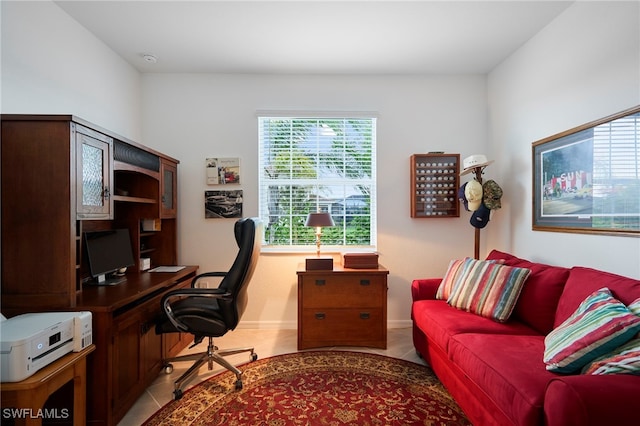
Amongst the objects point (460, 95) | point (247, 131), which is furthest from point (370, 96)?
point (247, 131)

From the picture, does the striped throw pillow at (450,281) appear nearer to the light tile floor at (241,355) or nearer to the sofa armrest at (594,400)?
the light tile floor at (241,355)

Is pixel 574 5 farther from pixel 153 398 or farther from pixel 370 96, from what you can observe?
pixel 153 398

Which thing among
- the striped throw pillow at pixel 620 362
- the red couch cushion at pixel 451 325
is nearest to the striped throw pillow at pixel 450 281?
the red couch cushion at pixel 451 325

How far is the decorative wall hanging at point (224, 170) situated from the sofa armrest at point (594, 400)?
9.59 feet

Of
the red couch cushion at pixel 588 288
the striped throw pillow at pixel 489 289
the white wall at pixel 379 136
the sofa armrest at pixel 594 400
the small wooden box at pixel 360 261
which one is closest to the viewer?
the sofa armrest at pixel 594 400

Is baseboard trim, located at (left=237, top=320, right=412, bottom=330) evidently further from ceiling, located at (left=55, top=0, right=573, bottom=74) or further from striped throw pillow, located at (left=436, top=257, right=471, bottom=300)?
ceiling, located at (left=55, top=0, right=573, bottom=74)

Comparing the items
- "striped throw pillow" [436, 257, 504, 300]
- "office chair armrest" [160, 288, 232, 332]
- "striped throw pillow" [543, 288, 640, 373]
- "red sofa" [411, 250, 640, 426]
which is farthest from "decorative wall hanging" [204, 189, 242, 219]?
"striped throw pillow" [543, 288, 640, 373]

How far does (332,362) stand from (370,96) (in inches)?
106

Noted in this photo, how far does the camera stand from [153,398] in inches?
77.8

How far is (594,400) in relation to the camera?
1026 millimetres

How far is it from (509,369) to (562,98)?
2.11m

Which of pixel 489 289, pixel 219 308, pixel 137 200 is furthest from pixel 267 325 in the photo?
pixel 489 289

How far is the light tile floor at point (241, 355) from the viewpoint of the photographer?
6.20ft

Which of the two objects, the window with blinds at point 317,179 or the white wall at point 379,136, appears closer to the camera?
the white wall at point 379,136
